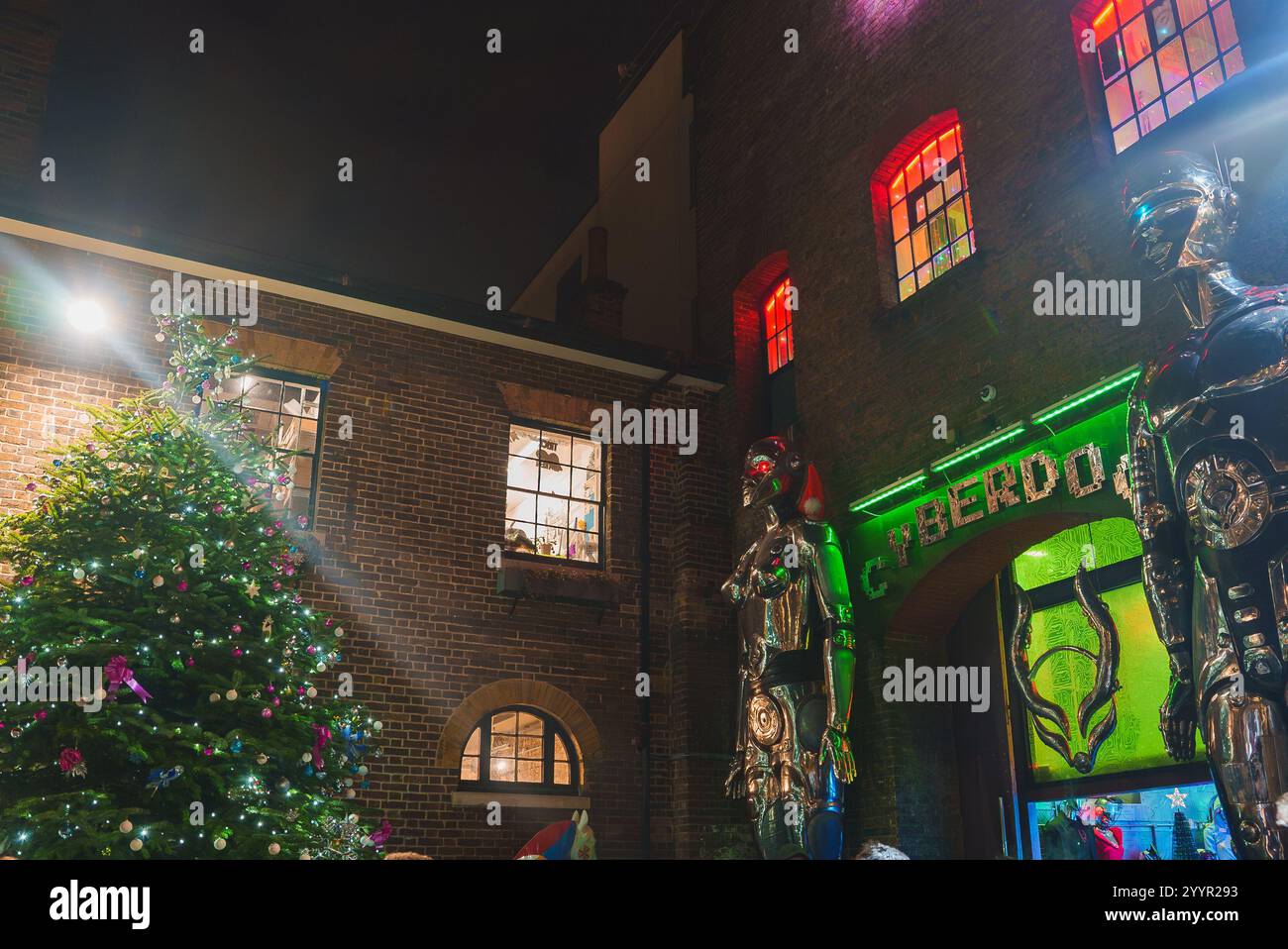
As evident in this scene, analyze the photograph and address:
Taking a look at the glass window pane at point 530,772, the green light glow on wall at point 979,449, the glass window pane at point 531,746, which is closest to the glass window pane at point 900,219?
the green light glow on wall at point 979,449

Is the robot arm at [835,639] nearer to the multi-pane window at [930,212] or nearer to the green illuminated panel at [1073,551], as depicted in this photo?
the green illuminated panel at [1073,551]

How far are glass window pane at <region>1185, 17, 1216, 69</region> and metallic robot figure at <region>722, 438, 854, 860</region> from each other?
13.2 feet

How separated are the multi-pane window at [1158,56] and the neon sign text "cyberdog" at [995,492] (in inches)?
88.3

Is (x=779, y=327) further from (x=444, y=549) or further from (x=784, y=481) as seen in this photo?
(x=444, y=549)

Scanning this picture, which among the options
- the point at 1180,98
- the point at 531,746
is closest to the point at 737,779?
the point at 531,746

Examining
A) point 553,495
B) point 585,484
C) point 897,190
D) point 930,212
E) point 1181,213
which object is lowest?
point 1181,213

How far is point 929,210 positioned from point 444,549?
5444 millimetres

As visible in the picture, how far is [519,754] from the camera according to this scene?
9.52 meters

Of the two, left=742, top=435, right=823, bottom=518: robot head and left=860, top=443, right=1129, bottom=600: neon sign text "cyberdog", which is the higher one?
left=742, top=435, right=823, bottom=518: robot head

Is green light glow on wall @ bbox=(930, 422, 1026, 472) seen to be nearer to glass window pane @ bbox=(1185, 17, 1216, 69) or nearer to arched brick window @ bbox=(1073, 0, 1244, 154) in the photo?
arched brick window @ bbox=(1073, 0, 1244, 154)

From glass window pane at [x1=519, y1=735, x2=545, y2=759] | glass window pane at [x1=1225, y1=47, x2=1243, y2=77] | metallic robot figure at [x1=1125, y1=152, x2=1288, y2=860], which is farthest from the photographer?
glass window pane at [x1=519, y1=735, x2=545, y2=759]

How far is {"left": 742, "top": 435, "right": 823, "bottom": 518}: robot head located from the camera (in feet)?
28.0

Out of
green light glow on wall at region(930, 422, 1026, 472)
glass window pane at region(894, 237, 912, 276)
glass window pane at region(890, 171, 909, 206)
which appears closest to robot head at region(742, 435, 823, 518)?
green light glow on wall at region(930, 422, 1026, 472)
